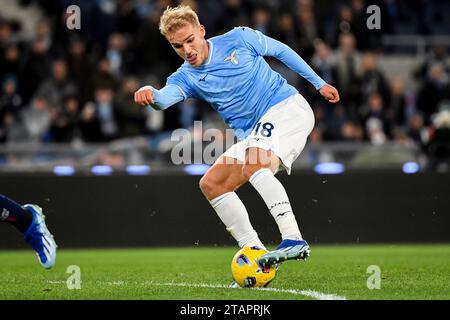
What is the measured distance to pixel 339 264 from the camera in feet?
33.0

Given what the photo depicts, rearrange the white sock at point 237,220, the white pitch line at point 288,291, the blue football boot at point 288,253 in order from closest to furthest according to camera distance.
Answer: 1. the white pitch line at point 288,291
2. the blue football boot at point 288,253
3. the white sock at point 237,220

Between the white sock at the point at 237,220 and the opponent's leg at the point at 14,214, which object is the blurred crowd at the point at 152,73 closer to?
the white sock at the point at 237,220

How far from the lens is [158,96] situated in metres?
7.91

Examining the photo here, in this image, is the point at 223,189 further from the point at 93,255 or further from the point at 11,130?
the point at 11,130

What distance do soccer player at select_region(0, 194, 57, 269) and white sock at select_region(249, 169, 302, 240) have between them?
159 cm

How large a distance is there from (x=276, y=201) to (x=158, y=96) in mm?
1179

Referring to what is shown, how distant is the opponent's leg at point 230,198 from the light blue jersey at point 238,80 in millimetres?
314

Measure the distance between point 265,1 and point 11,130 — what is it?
489cm

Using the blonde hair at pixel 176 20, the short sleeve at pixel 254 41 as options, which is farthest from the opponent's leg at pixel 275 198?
the blonde hair at pixel 176 20

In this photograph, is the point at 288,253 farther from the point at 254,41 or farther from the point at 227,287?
the point at 254,41

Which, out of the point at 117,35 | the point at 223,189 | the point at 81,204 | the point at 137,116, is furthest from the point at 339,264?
the point at 117,35

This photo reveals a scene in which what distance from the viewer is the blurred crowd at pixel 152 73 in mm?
15219

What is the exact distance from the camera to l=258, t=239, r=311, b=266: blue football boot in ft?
24.6

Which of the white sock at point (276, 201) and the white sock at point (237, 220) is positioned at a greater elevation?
the white sock at point (276, 201)
